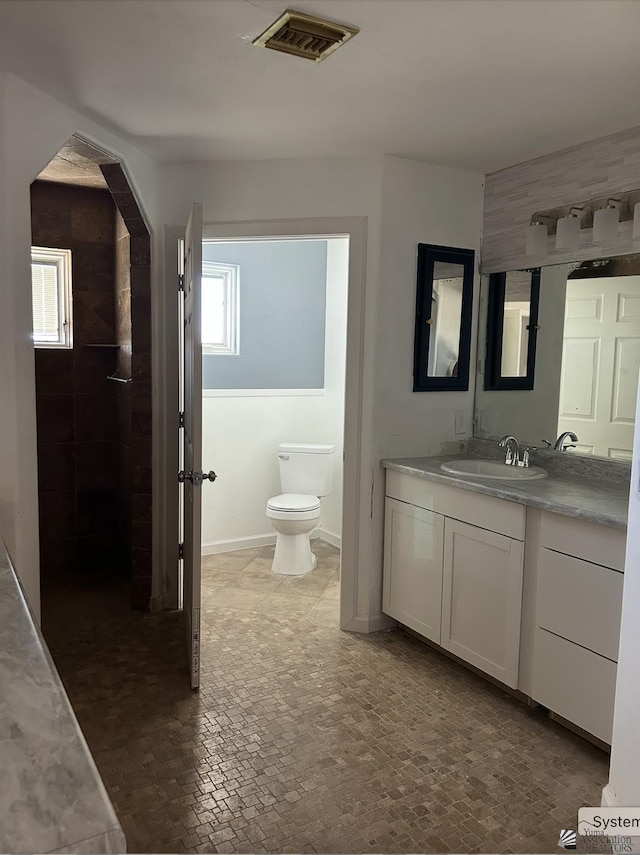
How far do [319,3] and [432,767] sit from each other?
2.33 meters

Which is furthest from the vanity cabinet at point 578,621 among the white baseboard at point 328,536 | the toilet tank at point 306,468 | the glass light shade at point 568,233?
the white baseboard at point 328,536

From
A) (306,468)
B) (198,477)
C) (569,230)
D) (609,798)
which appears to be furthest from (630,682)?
(306,468)

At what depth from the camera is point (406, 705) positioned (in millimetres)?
2547

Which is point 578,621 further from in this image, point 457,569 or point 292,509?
point 292,509

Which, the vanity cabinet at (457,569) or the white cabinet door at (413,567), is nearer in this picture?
the vanity cabinet at (457,569)

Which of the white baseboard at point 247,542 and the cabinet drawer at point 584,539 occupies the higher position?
the cabinet drawer at point 584,539

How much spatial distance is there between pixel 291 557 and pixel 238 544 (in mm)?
622

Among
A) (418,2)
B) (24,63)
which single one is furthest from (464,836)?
(24,63)

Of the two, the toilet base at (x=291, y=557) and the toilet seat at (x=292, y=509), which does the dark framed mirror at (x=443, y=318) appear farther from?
the toilet base at (x=291, y=557)

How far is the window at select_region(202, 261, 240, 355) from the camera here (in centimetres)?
444

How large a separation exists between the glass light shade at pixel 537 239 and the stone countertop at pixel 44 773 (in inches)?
105

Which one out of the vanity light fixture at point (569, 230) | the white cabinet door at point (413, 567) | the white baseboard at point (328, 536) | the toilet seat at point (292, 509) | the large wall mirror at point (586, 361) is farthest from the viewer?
the white baseboard at point (328, 536)

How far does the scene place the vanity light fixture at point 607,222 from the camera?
103 inches

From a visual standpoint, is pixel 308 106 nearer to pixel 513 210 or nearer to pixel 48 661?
pixel 513 210
